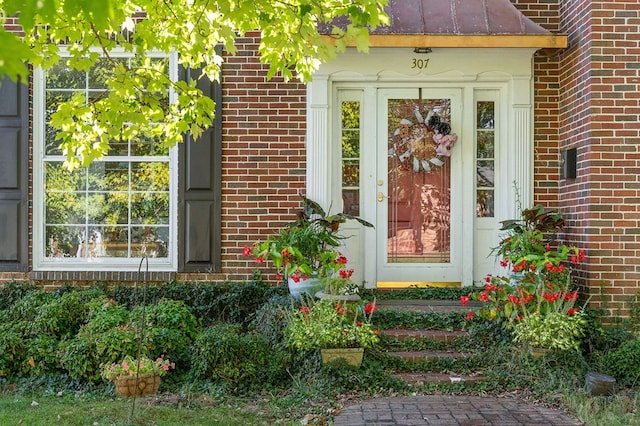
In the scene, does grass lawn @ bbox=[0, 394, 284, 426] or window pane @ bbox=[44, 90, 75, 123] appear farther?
window pane @ bbox=[44, 90, 75, 123]

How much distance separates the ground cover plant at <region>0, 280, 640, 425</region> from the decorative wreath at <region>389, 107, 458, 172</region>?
1.97 m

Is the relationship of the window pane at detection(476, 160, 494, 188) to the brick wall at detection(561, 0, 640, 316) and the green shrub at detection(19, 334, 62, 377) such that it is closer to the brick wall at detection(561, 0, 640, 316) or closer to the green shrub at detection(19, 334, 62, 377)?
the brick wall at detection(561, 0, 640, 316)

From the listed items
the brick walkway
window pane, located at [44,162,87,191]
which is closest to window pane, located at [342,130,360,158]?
window pane, located at [44,162,87,191]

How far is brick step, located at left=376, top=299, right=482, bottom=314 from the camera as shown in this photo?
7.04m

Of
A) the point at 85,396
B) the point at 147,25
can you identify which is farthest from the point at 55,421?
the point at 147,25

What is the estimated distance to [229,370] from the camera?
5.89m

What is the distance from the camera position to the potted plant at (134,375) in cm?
545

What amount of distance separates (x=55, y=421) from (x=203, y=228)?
10.5 ft

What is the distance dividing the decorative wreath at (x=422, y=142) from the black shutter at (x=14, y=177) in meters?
4.22

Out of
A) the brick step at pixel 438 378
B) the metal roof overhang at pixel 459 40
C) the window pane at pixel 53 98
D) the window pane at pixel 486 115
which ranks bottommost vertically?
the brick step at pixel 438 378

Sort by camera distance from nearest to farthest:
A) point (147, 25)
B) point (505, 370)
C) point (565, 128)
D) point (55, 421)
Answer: point (55, 421) → point (147, 25) → point (505, 370) → point (565, 128)

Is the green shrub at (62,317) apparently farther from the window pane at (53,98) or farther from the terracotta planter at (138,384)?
the window pane at (53,98)

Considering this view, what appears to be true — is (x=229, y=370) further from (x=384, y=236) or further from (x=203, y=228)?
(x=384, y=236)

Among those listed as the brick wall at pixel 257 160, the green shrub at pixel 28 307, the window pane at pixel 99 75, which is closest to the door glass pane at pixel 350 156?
the brick wall at pixel 257 160
